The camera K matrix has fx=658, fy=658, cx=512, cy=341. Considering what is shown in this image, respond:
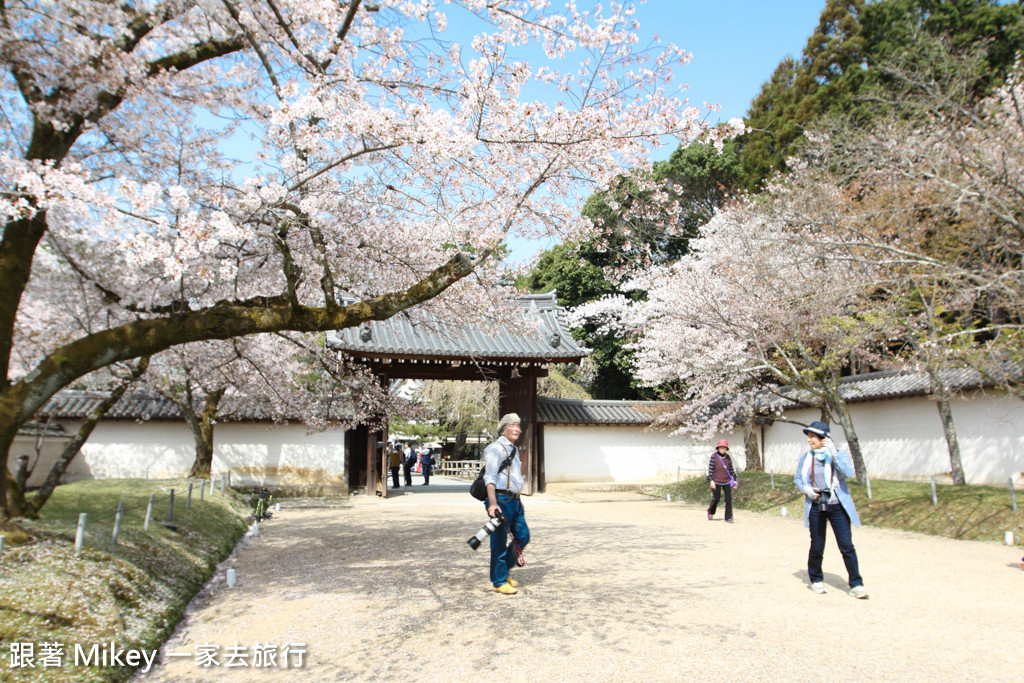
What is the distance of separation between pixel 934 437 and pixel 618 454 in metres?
8.23

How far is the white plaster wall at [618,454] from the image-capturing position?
19469mm

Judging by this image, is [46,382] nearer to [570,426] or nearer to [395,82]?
[395,82]

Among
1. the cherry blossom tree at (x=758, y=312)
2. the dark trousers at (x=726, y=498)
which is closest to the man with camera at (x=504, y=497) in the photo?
the cherry blossom tree at (x=758, y=312)

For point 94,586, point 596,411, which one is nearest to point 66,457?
point 94,586

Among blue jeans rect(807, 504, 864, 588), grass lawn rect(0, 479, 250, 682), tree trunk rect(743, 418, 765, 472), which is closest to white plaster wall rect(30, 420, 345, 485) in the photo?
grass lawn rect(0, 479, 250, 682)

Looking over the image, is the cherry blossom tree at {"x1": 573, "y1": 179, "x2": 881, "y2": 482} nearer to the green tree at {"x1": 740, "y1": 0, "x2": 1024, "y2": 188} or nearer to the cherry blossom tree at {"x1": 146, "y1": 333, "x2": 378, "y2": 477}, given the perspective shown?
the green tree at {"x1": 740, "y1": 0, "x2": 1024, "y2": 188}

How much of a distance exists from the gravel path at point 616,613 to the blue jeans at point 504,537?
234 mm

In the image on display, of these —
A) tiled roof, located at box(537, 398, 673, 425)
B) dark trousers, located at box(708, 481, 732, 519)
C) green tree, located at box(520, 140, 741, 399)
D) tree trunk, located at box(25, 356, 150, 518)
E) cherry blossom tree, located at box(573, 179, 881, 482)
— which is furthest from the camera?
green tree, located at box(520, 140, 741, 399)

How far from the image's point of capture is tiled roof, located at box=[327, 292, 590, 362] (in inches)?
643

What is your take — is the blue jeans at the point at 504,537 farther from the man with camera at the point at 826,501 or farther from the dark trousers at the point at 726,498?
the dark trousers at the point at 726,498

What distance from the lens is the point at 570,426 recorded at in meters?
19.6

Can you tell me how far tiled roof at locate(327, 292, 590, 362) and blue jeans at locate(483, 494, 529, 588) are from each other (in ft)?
31.9

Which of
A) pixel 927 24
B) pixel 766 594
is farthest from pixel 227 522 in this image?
pixel 927 24

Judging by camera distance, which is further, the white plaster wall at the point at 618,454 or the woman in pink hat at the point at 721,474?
the white plaster wall at the point at 618,454
